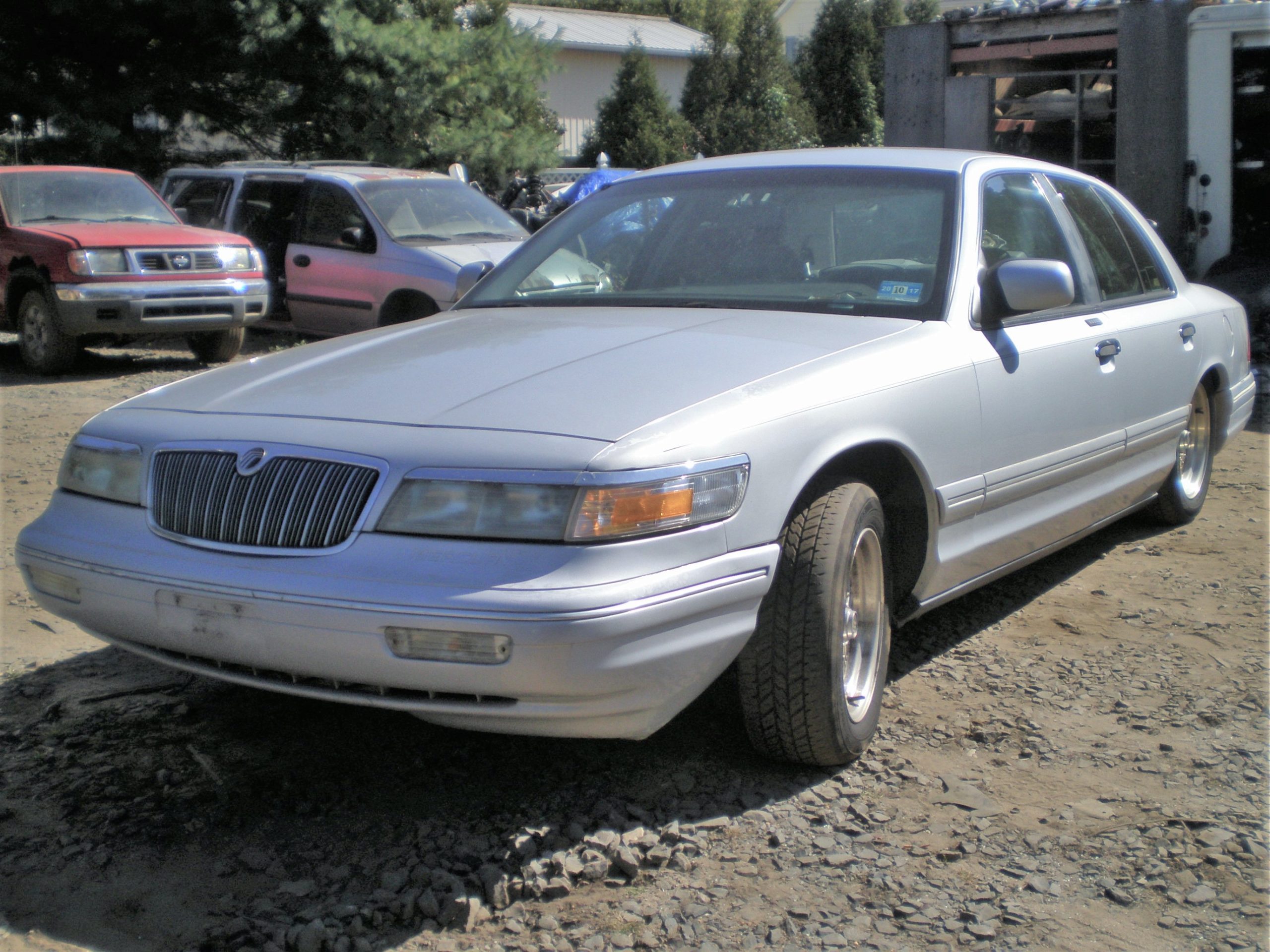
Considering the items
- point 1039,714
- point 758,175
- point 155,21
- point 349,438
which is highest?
point 155,21

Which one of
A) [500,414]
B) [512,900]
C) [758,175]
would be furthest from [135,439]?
[758,175]

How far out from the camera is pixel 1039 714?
12.0 feet

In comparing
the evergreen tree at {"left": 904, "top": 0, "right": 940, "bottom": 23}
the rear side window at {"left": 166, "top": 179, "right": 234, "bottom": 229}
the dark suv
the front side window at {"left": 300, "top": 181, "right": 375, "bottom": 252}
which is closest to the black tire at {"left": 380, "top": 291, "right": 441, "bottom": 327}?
the dark suv

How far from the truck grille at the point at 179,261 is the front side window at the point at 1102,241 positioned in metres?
7.50

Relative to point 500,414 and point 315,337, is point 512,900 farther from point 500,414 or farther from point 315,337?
point 315,337

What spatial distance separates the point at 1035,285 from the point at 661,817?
1.83 m

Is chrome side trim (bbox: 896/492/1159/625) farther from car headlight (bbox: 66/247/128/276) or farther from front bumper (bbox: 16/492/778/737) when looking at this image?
car headlight (bbox: 66/247/128/276)

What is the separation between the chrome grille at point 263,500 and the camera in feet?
8.96

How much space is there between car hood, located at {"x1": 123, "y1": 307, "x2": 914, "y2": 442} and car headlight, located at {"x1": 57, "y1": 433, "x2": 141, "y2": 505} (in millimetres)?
165

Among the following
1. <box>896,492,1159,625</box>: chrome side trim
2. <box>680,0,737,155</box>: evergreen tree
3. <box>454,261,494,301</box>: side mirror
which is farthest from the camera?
<box>680,0,737,155</box>: evergreen tree

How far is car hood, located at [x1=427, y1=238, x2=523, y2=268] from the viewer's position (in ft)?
32.9

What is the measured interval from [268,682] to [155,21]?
675 inches

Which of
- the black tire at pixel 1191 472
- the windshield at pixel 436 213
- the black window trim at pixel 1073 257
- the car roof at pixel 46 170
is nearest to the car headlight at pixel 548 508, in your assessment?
the black window trim at pixel 1073 257

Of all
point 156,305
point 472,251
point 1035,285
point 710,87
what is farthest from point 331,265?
point 710,87
